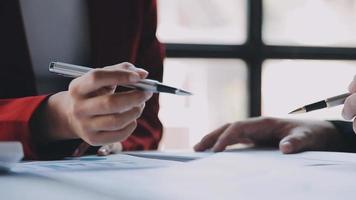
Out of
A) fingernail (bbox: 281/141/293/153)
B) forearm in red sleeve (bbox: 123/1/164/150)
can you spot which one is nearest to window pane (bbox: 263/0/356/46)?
forearm in red sleeve (bbox: 123/1/164/150)

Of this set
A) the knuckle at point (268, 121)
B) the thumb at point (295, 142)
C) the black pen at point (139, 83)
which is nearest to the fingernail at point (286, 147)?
the thumb at point (295, 142)

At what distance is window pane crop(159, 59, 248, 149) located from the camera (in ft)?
5.17

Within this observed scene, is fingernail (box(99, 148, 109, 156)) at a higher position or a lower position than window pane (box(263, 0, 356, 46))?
lower

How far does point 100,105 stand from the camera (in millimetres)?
570

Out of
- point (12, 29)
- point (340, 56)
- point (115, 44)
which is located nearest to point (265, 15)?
point (340, 56)

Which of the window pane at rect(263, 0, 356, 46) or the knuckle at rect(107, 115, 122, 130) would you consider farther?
the window pane at rect(263, 0, 356, 46)

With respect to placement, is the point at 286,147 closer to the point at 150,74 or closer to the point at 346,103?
the point at 346,103

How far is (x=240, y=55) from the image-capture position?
5.26 ft

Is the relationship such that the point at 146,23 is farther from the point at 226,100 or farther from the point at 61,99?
the point at 226,100

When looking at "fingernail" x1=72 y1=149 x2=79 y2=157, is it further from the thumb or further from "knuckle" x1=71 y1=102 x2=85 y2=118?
the thumb

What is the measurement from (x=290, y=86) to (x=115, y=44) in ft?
2.71

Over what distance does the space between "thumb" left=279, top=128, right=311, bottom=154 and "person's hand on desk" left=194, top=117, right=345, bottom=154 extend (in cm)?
1

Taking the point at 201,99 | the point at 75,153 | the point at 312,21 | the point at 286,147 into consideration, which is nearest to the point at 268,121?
the point at 286,147

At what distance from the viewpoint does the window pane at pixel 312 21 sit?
164 cm
